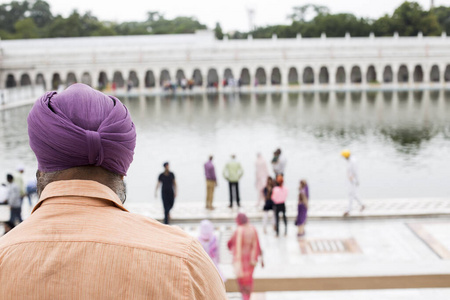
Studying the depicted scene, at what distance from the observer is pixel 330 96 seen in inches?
1577

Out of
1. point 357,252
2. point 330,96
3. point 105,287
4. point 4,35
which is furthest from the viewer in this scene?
point 4,35

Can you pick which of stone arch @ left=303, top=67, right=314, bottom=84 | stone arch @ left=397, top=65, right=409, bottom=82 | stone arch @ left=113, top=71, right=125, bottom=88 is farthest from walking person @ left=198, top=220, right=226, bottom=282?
stone arch @ left=397, top=65, right=409, bottom=82

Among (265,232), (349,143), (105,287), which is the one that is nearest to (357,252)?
(265,232)

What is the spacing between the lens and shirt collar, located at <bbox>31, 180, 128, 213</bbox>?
1129 millimetres

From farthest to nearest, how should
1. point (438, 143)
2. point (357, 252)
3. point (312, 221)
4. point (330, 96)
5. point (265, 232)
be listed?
point (330, 96) → point (438, 143) → point (312, 221) → point (265, 232) → point (357, 252)

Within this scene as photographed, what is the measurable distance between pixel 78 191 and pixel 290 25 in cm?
7285

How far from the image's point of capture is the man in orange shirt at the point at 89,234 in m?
1.00

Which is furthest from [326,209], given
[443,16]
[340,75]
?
[443,16]

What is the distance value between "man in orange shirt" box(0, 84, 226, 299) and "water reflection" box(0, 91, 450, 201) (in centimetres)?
1069

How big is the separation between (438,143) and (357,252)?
39.2ft

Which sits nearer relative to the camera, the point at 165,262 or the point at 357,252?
the point at 165,262

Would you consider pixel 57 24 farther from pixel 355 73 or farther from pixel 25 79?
pixel 355 73

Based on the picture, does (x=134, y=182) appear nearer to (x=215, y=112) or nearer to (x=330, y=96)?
(x=215, y=112)

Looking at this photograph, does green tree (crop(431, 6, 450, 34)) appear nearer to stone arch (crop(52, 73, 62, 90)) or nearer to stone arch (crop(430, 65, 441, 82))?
stone arch (crop(430, 65, 441, 82))
